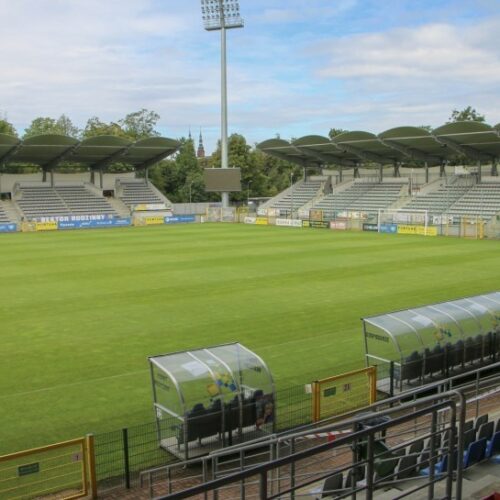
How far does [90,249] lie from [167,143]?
91.8 ft

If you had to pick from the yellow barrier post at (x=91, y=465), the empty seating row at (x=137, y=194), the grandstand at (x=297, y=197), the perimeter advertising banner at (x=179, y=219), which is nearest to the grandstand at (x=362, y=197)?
the grandstand at (x=297, y=197)

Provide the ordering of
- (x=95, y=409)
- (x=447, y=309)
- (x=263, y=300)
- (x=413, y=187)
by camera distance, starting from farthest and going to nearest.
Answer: (x=413, y=187), (x=263, y=300), (x=447, y=309), (x=95, y=409)

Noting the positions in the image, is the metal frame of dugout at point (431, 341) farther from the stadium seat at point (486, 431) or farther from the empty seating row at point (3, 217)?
the empty seating row at point (3, 217)

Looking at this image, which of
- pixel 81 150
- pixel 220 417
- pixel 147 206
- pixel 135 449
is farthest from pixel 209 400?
pixel 147 206

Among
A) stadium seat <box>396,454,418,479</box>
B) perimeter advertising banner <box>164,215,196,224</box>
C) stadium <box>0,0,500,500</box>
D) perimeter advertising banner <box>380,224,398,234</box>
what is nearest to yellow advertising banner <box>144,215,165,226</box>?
perimeter advertising banner <box>164,215,196,224</box>

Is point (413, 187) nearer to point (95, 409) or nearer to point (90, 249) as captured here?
point (90, 249)

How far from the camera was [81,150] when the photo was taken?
64438 mm

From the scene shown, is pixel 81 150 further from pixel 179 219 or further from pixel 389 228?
pixel 389 228

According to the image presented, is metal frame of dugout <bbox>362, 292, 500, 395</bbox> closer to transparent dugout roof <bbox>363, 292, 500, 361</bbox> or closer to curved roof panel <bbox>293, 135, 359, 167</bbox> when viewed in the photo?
transparent dugout roof <bbox>363, 292, 500, 361</bbox>

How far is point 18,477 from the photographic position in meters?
8.98

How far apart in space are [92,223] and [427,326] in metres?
53.8

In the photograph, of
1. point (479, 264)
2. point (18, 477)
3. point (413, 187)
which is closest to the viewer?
point (18, 477)

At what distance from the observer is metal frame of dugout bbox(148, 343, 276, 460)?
10.2 m

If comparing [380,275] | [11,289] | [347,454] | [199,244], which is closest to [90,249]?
[199,244]
